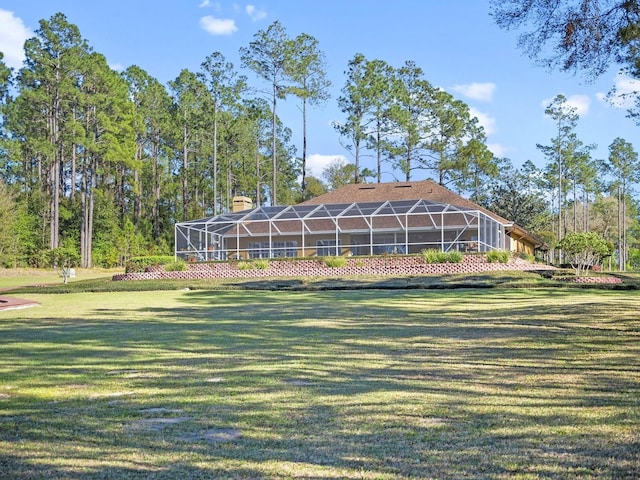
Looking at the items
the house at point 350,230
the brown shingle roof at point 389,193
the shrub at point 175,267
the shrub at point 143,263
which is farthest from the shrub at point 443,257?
the shrub at point 143,263

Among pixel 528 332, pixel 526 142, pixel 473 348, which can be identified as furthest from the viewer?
pixel 526 142

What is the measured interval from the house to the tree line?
8.35m

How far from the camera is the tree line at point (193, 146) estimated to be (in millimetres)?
44438

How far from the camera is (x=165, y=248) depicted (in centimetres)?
5288

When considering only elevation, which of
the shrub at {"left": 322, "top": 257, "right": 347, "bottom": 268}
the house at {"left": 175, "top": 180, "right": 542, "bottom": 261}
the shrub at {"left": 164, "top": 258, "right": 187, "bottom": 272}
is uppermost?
the house at {"left": 175, "top": 180, "right": 542, "bottom": 261}

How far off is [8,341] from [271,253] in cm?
2356

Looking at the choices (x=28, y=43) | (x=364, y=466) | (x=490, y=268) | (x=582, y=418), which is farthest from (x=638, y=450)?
(x=28, y=43)

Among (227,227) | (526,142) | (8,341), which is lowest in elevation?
(8,341)

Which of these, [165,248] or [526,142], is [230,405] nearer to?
[165,248]

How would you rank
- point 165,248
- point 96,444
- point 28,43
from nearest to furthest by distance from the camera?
point 96,444 < point 28,43 < point 165,248

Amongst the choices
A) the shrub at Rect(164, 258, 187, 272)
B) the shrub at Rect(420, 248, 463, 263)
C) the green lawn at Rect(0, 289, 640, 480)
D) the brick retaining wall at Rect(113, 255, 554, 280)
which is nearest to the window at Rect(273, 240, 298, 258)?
the brick retaining wall at Rect(113, 255, 554, 280)

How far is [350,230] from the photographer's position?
3519cm

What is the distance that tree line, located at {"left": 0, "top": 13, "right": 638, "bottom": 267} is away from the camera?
4444 centimetres

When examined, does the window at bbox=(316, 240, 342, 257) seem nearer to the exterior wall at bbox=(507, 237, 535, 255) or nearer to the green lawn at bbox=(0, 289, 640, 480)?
the exterior wall at bbox=(507, 237, 535, 255)
